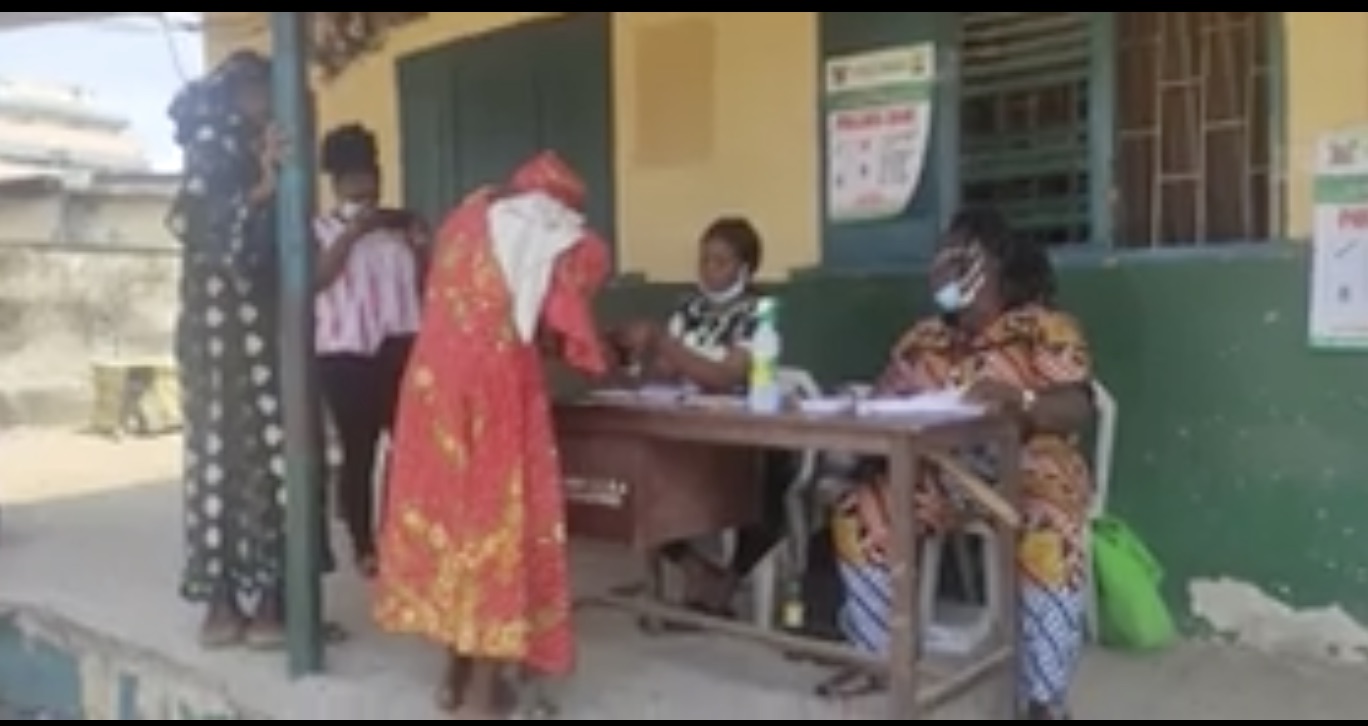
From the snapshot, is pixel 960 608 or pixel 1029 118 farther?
pixel 1029 118

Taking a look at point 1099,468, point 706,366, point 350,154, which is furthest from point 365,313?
point 1099,468

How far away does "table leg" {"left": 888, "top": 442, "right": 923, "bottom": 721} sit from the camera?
3.07 meters

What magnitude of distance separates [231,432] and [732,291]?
141 cm

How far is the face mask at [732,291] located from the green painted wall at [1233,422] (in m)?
0.95

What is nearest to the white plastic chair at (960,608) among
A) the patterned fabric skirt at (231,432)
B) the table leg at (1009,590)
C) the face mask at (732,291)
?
the table leg at (1009,590)

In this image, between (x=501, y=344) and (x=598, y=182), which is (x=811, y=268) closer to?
(x=598, y=182)

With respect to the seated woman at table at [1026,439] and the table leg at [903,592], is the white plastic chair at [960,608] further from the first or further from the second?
the table leg at [903,592]

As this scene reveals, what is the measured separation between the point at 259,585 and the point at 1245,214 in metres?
2.85

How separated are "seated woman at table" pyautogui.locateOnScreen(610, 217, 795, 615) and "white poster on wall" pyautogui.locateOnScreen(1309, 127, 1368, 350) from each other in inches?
57.3

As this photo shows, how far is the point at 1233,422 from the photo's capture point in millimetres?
4109

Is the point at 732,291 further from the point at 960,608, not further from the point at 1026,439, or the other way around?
the point at 960,608

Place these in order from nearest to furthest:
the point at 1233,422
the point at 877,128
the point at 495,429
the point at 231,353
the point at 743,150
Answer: the point at 495,429 → the point at 231,353 → the point at 1233,422 → the point at 877,128 → the point at 743,150

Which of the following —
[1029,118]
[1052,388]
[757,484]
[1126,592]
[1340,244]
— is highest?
[1029,118]

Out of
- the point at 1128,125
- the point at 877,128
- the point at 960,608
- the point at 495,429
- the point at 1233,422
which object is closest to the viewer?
the point at 495,429
